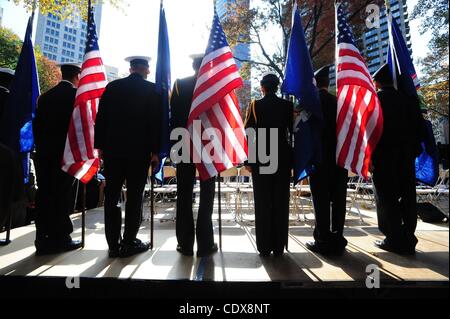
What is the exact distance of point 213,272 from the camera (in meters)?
2.37

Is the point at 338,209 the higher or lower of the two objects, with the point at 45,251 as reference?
higher

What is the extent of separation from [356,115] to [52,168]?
151 inches

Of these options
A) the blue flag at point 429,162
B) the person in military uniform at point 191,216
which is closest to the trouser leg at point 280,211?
the person in military uniform at point 191,216

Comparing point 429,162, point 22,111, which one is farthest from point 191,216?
point 429,162

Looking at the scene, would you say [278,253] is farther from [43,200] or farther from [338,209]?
[43,200]

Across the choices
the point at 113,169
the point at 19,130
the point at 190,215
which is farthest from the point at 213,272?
the point at 19,130

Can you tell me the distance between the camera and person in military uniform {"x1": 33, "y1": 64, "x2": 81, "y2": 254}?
3.11 m

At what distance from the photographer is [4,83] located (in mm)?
3787

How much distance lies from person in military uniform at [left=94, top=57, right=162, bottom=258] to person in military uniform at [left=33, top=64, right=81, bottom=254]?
65 cm

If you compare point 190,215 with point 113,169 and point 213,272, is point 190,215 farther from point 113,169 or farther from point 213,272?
point 113,169

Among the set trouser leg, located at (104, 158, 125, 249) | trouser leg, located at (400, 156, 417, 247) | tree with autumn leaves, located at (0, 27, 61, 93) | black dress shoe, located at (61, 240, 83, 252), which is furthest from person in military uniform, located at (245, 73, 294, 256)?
tree with autumn leaves, located at (0, 27, 61, 93)

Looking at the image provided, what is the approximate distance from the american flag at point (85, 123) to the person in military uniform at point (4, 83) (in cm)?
126

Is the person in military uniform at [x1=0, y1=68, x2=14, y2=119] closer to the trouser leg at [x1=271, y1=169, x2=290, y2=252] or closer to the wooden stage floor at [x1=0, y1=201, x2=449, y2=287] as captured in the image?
the wooden stage floor at [x1=0, y1=201, x2=449, y2=287]
